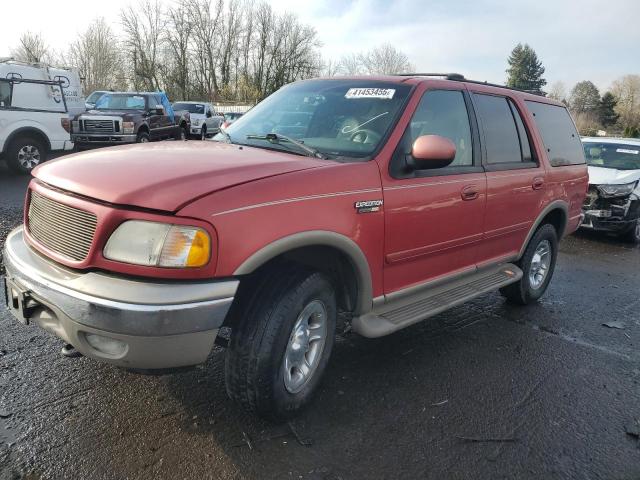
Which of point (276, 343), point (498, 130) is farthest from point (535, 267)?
point (276, 343)

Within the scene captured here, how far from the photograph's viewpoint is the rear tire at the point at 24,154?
1091cm

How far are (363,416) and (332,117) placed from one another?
1979 mm

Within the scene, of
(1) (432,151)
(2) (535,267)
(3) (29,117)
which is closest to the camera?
(1) (432,151)

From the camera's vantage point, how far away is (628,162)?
9242mm

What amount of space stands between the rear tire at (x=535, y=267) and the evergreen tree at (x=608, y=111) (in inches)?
2440

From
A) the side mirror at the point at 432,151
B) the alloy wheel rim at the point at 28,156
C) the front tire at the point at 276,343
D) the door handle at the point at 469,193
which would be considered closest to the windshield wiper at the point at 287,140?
the side mirror at the point at 432,151

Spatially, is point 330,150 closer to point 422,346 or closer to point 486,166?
point 486,166

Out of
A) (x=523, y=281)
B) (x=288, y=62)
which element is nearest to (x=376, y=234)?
(x=523, y=281)

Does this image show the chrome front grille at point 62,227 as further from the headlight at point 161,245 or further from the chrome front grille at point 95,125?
the chrome front grille at point 95,125

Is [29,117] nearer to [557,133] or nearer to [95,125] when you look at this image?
[95,125]

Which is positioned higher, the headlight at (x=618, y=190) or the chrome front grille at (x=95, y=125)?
the chrome front grille at (x=95, y=125)

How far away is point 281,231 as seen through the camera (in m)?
2.47

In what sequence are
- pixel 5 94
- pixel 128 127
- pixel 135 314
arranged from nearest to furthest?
pixel 135 314 < pixel 5 94 < pixel 128 127

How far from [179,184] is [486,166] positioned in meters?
2.57
